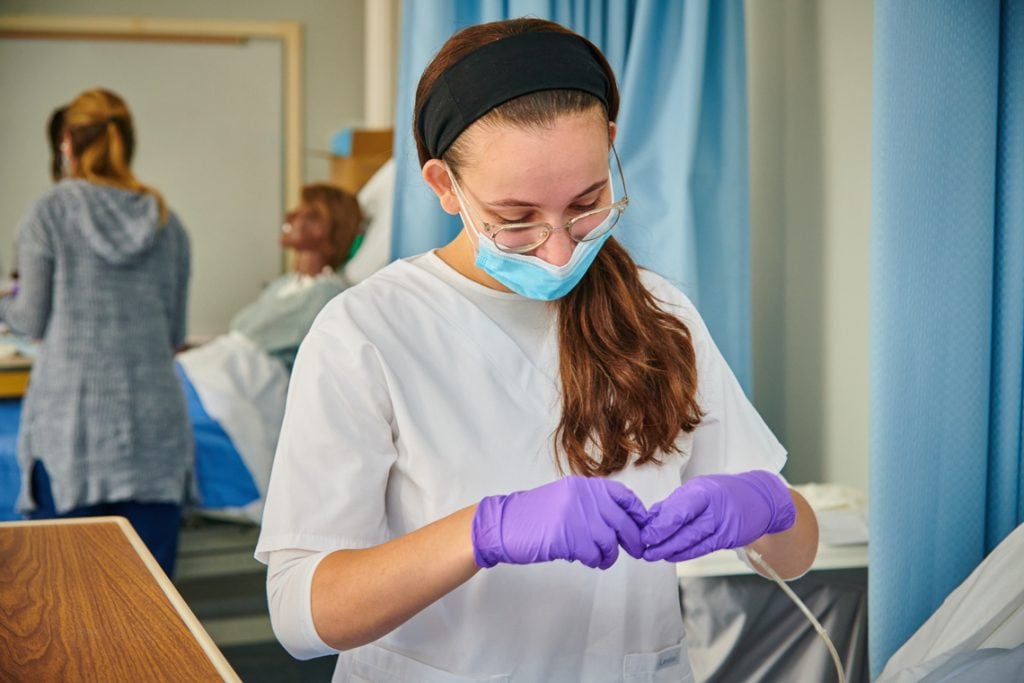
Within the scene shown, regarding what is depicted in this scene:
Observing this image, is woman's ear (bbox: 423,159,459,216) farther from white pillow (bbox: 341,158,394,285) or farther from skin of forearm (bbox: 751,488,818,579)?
white pillow (bbox: 341,158,394,285)

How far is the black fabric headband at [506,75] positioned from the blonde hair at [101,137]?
1558mm

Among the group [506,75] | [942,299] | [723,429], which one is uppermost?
[506,75]

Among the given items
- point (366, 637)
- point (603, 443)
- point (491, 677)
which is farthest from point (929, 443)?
point (366, 637)

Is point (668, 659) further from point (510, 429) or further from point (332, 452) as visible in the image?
point (332, 452)

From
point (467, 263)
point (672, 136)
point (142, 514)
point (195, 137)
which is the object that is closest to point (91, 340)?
point (142, 514)

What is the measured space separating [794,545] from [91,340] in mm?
1779

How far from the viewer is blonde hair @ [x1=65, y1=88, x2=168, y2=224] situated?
243 cm

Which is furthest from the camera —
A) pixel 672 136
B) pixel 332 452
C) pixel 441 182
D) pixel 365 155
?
pixel 365 155

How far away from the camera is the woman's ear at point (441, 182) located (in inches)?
43.9

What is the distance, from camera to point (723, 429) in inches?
46.5

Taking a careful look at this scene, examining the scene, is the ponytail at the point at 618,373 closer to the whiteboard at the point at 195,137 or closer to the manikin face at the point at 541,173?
the manikin face at the point at 541,173

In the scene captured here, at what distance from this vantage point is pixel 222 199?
5465 millimetres

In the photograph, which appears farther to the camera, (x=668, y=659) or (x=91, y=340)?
(x=91, y=340)

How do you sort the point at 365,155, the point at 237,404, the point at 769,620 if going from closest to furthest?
the point at 769,620 → the point at 237,404 → the point at 365,155
